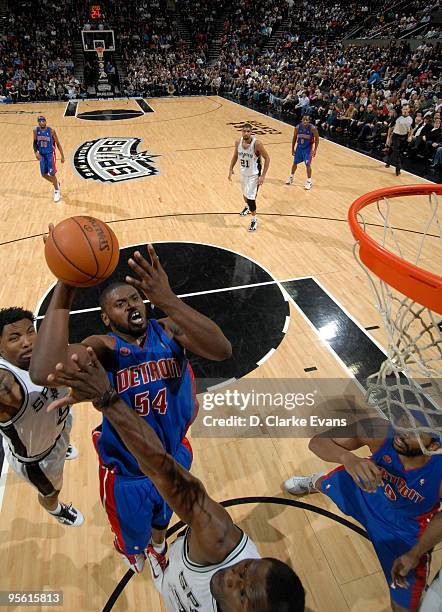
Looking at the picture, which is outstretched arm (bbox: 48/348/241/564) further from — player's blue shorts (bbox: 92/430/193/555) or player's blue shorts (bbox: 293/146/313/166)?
player's blue shorts (bbox: 293/146/313/166)

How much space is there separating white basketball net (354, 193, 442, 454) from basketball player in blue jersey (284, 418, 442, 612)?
0.34ft

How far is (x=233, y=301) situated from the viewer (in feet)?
17.1

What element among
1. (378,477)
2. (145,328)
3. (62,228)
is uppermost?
(62,228)

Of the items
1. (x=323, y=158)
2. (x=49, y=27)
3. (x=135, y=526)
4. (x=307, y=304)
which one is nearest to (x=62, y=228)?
(x=135, y=526)

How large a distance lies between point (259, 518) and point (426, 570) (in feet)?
3.66

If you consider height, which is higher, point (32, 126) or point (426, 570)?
point (32, 126)

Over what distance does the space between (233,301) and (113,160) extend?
7.52m

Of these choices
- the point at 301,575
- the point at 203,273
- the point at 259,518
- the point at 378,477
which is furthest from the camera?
the point at 203,273

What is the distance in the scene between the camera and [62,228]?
221cm

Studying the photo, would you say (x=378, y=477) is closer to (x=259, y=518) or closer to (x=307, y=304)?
(x=259, y=518)

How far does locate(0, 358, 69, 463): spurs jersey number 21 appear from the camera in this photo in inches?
93.0

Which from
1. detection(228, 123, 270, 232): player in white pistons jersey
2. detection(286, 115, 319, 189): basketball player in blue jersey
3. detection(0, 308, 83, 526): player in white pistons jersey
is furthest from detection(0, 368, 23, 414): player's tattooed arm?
detection(286, 115, 319, 189): basketball player in blue jersey

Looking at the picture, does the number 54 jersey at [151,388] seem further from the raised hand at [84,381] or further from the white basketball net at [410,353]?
the white basketball net at [410,353]

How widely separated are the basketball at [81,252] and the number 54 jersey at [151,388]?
1.19ft
